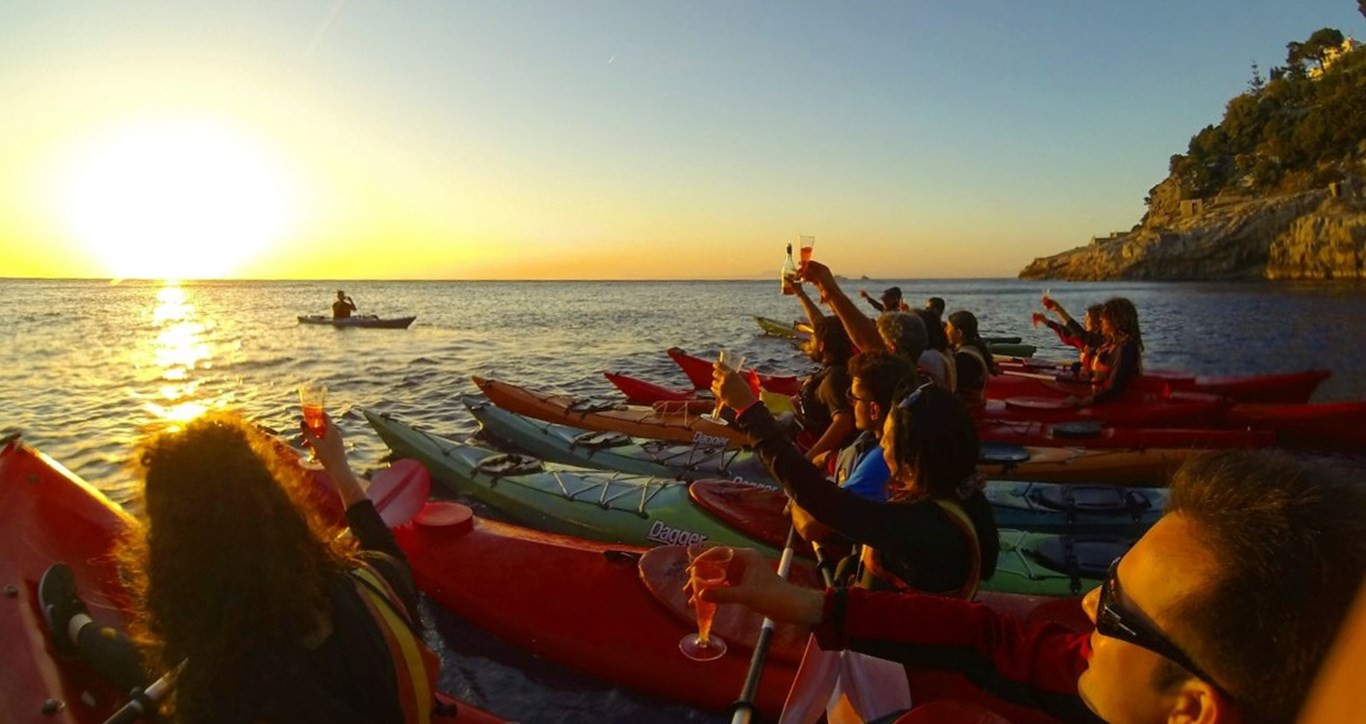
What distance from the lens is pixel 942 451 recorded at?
274 centimetres

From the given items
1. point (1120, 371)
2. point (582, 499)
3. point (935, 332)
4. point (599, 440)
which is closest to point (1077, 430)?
point (1120, 371)

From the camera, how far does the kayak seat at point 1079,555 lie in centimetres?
515

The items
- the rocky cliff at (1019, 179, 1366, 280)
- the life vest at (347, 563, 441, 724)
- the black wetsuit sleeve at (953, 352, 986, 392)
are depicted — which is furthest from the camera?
the rocky cliff at (1019, 179, 1366, 280)

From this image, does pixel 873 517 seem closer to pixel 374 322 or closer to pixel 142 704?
pixel 142 704

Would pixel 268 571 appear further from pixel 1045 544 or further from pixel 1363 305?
Answer: pixel 1363 305

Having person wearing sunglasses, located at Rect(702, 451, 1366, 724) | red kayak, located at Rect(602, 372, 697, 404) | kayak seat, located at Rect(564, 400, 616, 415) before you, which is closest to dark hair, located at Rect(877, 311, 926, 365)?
person wearing sunglasses, located at Rect(702, 451, 1366, 724)

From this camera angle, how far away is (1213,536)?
1.28 m

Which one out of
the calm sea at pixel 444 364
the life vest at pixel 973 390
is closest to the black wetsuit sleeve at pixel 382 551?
the calm sea at pixel 444 364

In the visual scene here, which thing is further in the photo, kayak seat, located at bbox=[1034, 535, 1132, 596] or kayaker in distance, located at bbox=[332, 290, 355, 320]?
kayaker in distance, located at bbox=[332, 290, 355, 320]

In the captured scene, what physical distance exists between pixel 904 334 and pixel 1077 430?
16.8 ft

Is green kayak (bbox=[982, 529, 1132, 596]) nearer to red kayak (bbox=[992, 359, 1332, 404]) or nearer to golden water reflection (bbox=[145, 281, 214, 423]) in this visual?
golden water reflection (bbox=[145, 281, 214, 423])

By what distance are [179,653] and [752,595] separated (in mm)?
1582

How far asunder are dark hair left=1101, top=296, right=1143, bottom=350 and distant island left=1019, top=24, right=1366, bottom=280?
199 feet

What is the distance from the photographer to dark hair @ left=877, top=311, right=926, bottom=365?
5.54 meters
